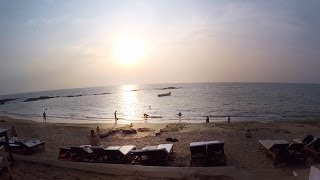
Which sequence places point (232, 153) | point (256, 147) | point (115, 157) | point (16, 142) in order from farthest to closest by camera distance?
point (16, 142) < point (256, 147) < point (232, 153) < point (115, 157)

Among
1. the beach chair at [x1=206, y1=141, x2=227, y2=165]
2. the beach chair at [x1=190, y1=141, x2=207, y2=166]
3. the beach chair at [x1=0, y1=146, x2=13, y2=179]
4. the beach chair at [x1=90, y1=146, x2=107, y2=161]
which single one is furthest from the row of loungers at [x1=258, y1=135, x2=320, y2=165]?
the beach chair at [x1=0, y1=146, x2=13, y2=179]

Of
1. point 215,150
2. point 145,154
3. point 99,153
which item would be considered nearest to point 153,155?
point 145,154

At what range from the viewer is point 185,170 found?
12.6m

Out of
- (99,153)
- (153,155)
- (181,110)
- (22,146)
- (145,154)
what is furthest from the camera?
(181,110)

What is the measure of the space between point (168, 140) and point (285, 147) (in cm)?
900

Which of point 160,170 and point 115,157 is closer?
point 160,170

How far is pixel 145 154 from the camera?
14062mm

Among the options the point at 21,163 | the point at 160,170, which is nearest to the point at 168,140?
the point at 160,170

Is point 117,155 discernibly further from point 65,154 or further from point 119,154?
point 65,154

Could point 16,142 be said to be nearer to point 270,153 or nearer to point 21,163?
point 21,163

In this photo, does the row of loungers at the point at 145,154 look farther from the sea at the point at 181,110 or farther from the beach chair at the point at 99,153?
the sea at the point at 181,110

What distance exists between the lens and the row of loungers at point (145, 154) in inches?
552

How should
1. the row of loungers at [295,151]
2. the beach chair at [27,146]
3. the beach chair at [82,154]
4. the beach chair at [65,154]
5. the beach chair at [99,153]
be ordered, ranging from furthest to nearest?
1. the beach chair at [27,146]
2. the beach chair at [65,154]
3. the beach chair at [82,154]
4. the beach chair at [99,153]
5. the row of loungers at [295,151]

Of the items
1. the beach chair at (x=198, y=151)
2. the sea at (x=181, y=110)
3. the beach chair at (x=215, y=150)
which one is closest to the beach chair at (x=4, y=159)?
the beach chair at (x=198, y=151)
